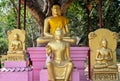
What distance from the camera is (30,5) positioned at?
9.38 meters

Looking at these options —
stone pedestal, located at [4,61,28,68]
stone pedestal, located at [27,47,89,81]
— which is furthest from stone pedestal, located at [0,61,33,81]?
stone pedestal, located at [4,61,28,68]

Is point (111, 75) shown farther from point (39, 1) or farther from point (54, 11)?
point (39, 1)

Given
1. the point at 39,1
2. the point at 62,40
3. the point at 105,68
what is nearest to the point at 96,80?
the point at 105,68

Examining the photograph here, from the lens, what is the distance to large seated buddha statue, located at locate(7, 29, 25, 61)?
6.13m

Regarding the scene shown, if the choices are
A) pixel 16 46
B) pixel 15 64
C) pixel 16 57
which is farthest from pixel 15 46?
pixel 15 64

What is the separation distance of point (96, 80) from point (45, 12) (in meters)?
4.52

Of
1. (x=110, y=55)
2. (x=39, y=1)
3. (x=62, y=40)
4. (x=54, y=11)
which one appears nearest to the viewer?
(x=62, y=40)

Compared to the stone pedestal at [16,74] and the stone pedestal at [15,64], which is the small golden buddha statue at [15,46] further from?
the stone pedestal at [16,74]

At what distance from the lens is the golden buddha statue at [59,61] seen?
4.88 meters

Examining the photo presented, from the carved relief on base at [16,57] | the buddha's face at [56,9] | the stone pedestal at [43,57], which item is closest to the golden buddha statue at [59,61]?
the stone pedestal at [43,57]

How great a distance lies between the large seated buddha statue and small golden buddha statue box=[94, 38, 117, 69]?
4.87 ft

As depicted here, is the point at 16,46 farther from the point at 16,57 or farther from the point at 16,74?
the point at 16,74

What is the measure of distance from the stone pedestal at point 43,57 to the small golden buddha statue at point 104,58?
0.24 m

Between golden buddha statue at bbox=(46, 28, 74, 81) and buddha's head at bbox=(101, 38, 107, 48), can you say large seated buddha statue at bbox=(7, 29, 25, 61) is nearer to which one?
golden buddha statue at bbox=(46, 28, 74, 81)
